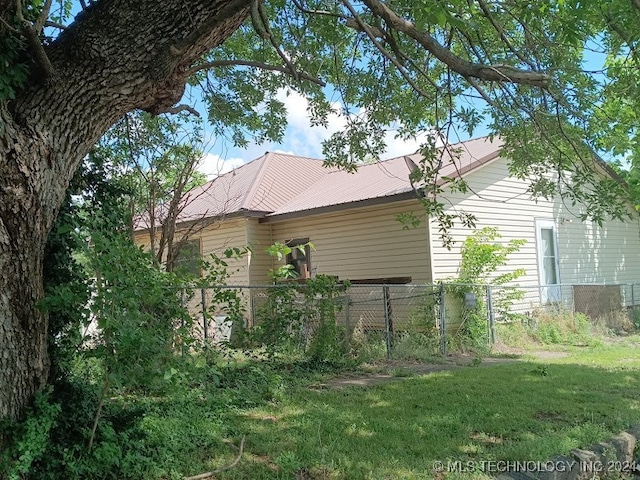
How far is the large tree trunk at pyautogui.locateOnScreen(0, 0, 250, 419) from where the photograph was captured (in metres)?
3.32

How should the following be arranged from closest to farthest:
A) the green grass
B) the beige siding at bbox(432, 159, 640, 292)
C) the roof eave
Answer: the green grass → the roof eave → the beige siding at bbox(432, 159, 640, 292)

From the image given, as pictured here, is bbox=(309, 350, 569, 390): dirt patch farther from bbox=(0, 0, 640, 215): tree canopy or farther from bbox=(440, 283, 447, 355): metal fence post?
bbox=(0, 0, 640, 215): tree canopy

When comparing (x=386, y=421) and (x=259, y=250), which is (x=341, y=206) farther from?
(x=386, y=421)

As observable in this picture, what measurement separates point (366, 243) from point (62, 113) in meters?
9.59

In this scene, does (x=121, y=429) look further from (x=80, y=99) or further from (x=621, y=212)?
(x=621, y=212)

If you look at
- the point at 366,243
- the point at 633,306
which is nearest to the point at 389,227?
the point at 366,243

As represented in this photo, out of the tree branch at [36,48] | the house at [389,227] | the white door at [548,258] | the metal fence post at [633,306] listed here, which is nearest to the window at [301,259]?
the house at [389,227]

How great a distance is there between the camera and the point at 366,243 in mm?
12695

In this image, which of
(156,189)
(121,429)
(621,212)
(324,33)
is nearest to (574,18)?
(621,212)

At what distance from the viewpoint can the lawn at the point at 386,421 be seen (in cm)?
406

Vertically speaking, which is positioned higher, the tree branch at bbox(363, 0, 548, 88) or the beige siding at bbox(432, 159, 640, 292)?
the tree branch at bbox(363, 0, 548, 88)

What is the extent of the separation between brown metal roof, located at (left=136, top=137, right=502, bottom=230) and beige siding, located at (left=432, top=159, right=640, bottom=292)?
0.82 meters

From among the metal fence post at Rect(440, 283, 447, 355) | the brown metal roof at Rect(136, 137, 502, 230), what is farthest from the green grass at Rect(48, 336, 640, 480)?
the brown metal roof at Rect(136, 137, 502, 230)

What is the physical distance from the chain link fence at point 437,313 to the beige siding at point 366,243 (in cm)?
86
